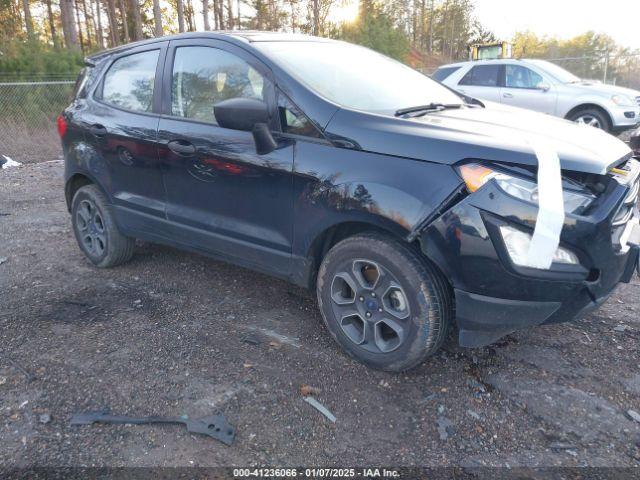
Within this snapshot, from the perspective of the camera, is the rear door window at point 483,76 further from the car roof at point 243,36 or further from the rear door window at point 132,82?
the rear door window at point 132,82

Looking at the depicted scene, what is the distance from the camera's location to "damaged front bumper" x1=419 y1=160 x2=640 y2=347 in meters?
2.41

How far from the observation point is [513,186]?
2.42 metres

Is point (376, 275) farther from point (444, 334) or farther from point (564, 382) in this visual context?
point (564, 382)

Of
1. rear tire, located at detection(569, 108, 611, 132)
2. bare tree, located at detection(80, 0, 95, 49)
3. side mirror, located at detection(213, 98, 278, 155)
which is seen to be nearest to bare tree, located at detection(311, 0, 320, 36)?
bare tree, located at detection(80, 0, 95, 49)

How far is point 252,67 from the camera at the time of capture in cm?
330

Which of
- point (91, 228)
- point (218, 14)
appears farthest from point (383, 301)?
point (218, 14)

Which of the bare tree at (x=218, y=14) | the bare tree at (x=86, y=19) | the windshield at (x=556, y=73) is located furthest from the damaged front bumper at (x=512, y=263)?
the bare tree at (x=86, y=19)

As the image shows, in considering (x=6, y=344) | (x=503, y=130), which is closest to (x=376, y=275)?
(x=503, y=130)

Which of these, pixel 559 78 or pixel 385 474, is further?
pixel 559 78

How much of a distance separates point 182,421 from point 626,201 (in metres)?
2.43

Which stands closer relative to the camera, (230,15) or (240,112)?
(240,112)

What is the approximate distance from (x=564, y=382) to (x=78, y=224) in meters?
3.98

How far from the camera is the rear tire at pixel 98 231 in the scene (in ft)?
14.3

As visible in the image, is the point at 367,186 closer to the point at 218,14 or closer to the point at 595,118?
the point at 595,118
